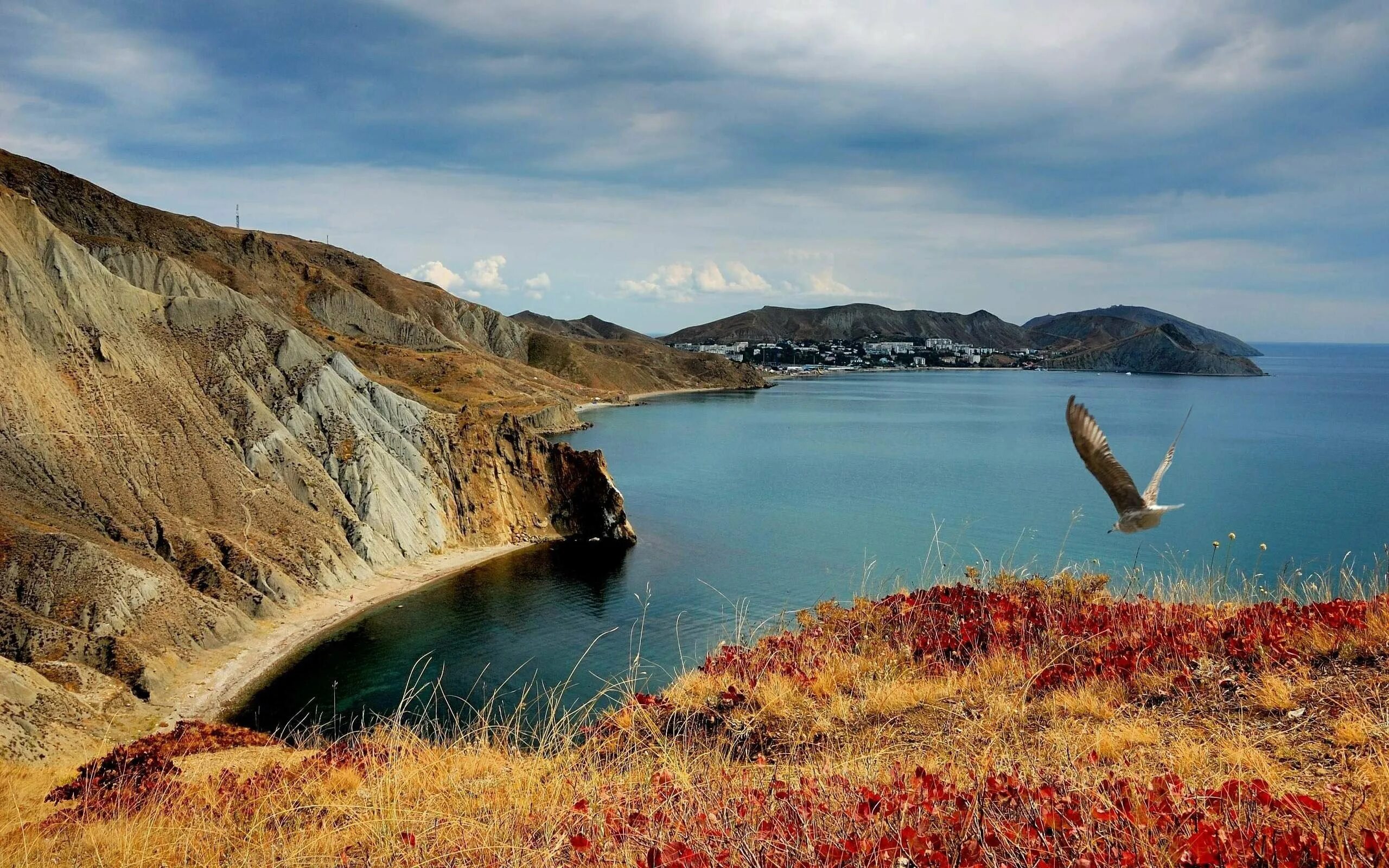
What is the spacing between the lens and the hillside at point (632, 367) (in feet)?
517

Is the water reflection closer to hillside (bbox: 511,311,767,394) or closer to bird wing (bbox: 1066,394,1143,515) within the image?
bird wing (bbox: 1066,394,1143,515)

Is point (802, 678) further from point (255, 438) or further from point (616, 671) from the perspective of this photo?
point (255, 438)

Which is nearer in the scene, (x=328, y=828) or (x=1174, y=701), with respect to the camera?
(x=328, y=828)

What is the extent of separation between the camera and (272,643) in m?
30.0

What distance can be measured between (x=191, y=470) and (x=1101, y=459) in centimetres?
3801

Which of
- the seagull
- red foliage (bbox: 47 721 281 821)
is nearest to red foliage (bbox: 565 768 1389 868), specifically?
the seagull

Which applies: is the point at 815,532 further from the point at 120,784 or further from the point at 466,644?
the point at 120,784

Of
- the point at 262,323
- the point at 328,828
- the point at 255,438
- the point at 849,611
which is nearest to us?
the point at 328,828

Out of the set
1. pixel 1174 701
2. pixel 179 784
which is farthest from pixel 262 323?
pixel 1174 701

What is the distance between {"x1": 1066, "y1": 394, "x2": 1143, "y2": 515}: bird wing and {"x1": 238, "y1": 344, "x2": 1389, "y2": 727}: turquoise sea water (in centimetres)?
135

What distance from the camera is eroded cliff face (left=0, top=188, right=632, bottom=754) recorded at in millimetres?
26172

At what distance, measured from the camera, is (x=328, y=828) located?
4242 millimetres

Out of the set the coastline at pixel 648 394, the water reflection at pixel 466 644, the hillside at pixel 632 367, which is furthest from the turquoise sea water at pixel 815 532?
the hillside at pixel 632 367

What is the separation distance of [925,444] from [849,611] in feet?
260
